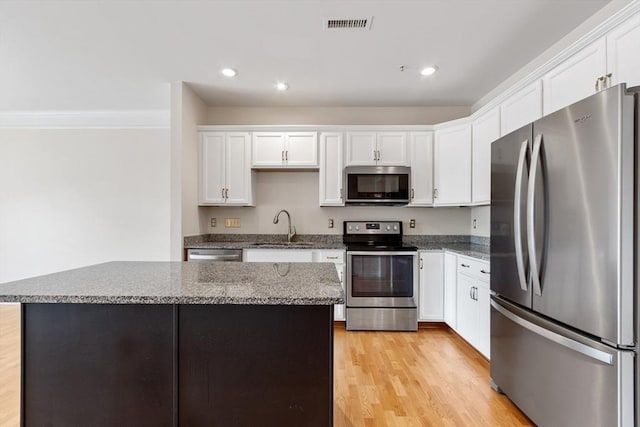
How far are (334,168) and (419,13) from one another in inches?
70.9

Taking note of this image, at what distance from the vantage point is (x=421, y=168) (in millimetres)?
3676

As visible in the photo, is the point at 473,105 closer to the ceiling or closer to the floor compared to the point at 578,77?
closer to the ceiling

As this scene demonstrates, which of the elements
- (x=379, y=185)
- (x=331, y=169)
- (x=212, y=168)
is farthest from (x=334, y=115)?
(x=212, y=168)

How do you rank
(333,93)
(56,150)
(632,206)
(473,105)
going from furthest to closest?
(56,150), (473,105), (333,93), (632,206)

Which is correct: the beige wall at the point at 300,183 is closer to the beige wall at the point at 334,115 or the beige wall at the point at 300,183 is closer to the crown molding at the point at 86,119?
the beige wall at the point at 334,115

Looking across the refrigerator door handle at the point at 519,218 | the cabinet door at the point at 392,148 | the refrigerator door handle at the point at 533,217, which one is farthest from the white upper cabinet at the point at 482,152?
the refrigerator door handle at the point at 533,217

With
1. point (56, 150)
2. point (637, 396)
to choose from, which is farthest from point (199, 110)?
point (637, 396)

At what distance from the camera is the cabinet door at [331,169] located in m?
3.69

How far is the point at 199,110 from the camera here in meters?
3.77

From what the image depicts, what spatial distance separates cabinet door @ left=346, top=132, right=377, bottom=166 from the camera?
368 cm

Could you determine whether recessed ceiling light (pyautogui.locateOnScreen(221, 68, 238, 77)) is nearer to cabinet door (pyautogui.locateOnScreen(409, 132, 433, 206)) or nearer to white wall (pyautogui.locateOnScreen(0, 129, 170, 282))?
white wall (pyautogui.locateOnScreen(0, 129, 170, 282))

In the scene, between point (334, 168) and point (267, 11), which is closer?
point (267, 11)

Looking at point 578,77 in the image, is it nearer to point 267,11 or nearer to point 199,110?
point 267,11

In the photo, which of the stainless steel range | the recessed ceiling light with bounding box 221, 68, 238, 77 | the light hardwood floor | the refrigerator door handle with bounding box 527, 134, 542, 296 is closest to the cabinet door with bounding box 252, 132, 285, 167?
the recessed ceiling light with bounding box 221, 68, 238, 77
